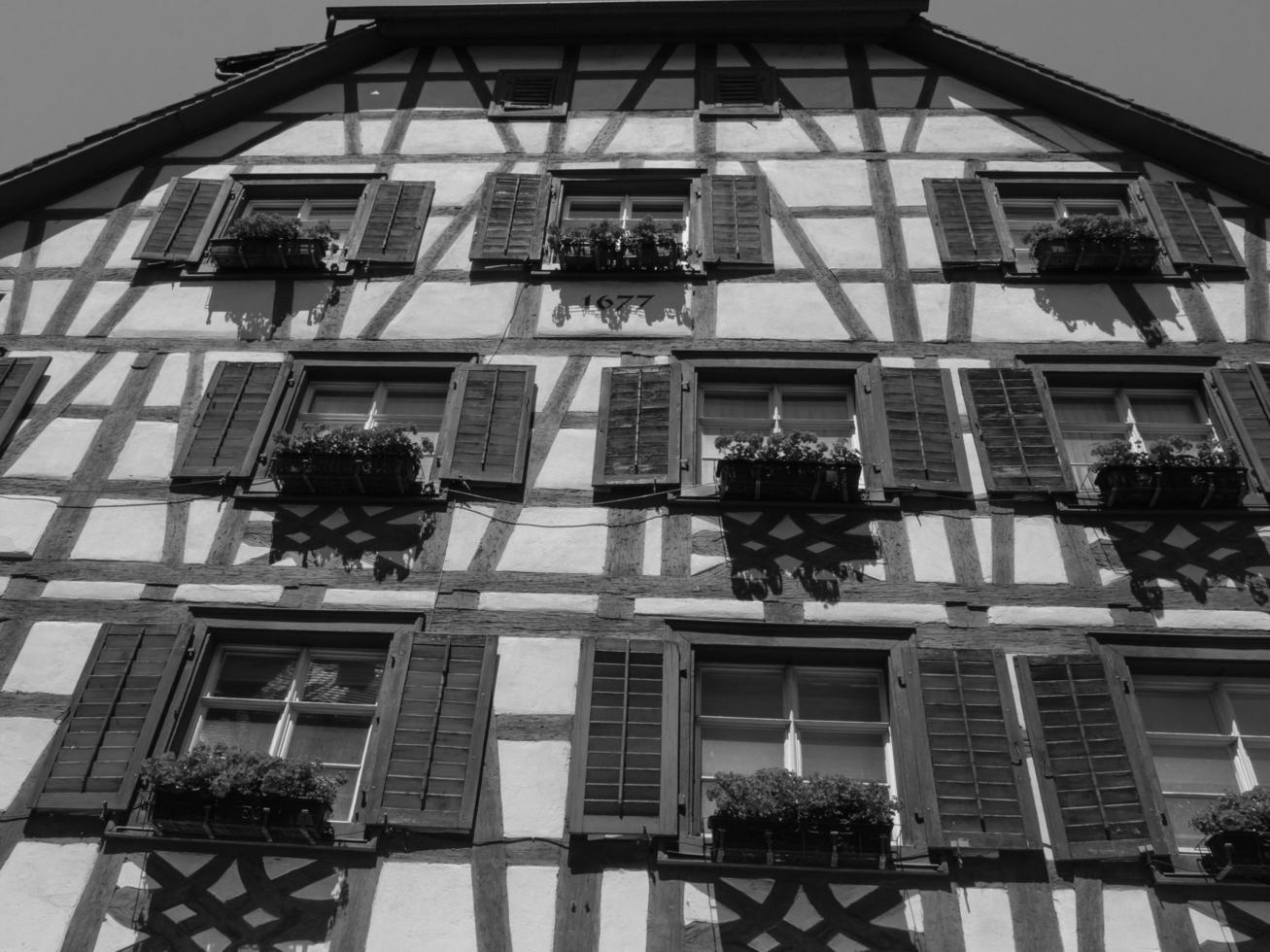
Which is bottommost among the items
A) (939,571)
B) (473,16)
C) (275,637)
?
(275,637)

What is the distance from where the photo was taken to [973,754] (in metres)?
8.68

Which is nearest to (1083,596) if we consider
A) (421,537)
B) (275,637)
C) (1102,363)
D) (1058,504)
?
(1058,504)

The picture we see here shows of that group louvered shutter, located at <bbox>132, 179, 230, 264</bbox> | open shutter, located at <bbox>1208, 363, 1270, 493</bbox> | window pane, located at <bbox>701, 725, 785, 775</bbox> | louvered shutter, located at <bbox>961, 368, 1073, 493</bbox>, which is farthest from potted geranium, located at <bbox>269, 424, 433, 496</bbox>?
open shutter, located at <bbox>1208, 363, 1270, 493</bbox>

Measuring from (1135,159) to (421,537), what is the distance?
8.24 meters

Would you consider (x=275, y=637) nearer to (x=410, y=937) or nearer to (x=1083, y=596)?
(x=410, y=937)

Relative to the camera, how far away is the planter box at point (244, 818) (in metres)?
8.30

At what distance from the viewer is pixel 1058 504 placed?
10.2m

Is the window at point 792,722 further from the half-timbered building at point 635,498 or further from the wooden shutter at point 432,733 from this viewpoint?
the wooden shutter at point 432,733

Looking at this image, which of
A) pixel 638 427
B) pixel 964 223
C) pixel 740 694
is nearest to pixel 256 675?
pixel 740 694

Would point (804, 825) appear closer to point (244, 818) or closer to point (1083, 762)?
point (1083, 762)

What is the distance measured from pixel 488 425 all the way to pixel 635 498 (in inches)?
55.3

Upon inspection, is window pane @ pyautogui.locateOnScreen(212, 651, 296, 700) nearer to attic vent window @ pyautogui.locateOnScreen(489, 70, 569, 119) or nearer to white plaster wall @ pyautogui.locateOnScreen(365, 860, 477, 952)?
white plaster wall @ pyautogui.locateOnScreen(365, 860, 477, 952)

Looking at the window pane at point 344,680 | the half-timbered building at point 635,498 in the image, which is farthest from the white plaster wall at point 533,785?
the window pane at point 344,680

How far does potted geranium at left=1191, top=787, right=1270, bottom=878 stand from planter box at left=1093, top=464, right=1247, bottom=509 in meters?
2.65
